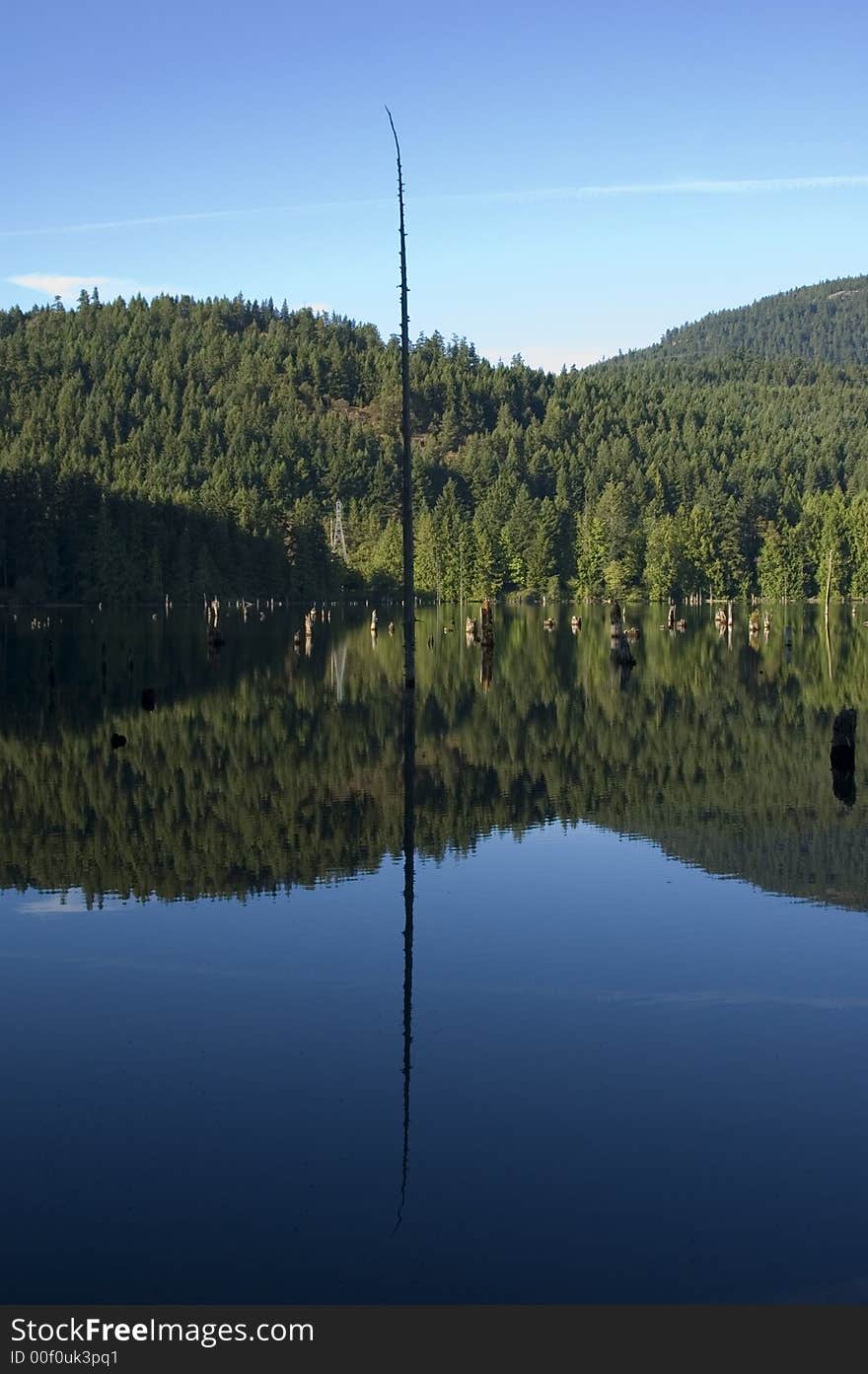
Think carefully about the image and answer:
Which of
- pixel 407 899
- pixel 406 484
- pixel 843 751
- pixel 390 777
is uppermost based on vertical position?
pixel 406 484

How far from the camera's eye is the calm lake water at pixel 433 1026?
977cm

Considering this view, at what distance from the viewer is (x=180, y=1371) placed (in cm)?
857

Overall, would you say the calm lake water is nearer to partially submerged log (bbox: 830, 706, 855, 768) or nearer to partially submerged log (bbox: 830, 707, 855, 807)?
partially submerged log (bbox: 830, 707, 855, 807)

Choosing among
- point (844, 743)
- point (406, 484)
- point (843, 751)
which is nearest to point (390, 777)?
point (843, 751)

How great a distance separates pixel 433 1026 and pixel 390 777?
16543 millimetres

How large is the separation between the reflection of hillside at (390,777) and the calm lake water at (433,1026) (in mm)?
134

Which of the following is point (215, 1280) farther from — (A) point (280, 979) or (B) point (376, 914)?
(B) point (376, 914)

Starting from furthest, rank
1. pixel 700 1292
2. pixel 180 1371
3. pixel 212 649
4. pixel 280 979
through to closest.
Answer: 1. pixel 212 649
2. pixel 280 979
3. pixel 700 1292
4. pixel 180 1371

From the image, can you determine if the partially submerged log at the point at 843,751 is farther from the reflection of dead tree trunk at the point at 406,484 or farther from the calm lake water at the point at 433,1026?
the reflection of dead tree trunk at the point at 406,484

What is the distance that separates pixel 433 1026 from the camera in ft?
47.2

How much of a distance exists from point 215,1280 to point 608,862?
1422cm

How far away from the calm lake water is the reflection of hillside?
134 millimetres

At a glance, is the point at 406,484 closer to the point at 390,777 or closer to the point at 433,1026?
the point at 390,777

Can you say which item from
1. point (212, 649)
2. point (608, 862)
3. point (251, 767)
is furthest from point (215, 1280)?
point (212, 649)
